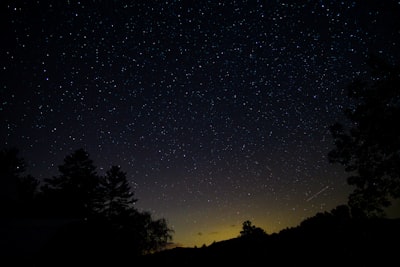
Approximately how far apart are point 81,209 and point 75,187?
11.1 feet

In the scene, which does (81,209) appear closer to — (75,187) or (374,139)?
(75,187)

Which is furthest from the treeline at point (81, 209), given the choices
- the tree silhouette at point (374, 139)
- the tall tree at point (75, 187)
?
the tree silhouette at point (374, 139)

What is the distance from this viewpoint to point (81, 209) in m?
32.5

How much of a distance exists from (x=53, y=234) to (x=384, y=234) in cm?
1480

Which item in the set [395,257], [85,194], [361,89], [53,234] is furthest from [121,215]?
[395,257]

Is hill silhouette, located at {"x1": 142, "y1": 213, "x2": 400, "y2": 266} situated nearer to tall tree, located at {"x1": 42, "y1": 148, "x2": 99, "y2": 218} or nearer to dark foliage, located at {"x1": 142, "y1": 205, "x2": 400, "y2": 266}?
dark foliage, located at {"x1": 142, "y1": 205, "x2": 400, "y2": 266}

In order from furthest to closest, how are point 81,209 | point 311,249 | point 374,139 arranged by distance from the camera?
point 81,209 < point 374,139 < point 311,249

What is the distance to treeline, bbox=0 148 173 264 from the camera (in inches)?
597

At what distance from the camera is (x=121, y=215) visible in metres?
35.3

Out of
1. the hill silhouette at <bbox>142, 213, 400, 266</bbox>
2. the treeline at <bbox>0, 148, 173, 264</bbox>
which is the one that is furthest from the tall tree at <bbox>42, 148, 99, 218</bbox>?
the hill silhouette at <bbox>142, 213, 400, 266</bbox>

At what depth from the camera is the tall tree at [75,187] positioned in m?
32.0

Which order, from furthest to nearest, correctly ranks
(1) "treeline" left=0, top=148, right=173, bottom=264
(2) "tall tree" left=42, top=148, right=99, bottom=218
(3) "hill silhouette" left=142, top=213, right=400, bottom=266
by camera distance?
1. (2) "tall tree" left=42, top=148, right=99, bottom=218
2. (1) "treeline" left=0, top=148, right=173, bottom=264
3. (3) "hill silhouette" left=142, top=213, right=400, bottom=266

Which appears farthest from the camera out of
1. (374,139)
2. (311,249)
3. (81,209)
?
(81,209)

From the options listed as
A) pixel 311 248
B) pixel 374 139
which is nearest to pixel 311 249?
pixel 311 248
